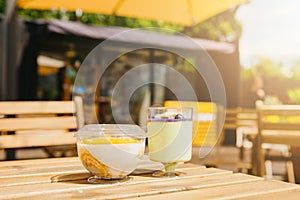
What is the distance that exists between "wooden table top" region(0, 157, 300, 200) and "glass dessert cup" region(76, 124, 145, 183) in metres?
0.03

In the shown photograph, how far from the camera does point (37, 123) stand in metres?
2.07

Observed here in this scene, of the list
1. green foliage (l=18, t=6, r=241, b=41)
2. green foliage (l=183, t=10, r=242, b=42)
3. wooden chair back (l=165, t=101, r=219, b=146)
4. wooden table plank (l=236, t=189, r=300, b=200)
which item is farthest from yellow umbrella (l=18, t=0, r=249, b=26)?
green foliage (l=183, t=10, r=242, b=42)

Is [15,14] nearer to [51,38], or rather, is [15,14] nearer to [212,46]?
[51,38]

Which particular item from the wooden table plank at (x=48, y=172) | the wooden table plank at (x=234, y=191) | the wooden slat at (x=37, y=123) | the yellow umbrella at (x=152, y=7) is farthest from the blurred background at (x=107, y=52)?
the wooden slat at (x=37, y=123)

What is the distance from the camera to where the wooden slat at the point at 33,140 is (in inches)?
72.2

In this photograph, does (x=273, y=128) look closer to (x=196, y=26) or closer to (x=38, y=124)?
(x=38, y=124)

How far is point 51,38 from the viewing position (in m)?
5.83

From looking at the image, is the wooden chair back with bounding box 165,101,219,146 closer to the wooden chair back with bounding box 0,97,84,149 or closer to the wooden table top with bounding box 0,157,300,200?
the wooden chair back with bounding box 0,97,84,149

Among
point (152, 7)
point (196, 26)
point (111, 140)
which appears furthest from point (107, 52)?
point (111, 140)

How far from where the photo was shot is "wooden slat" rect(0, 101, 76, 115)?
1966mm

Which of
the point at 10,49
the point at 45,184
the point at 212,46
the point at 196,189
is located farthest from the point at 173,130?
the point at 212,46

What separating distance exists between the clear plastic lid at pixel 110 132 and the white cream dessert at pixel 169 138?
0.05 m

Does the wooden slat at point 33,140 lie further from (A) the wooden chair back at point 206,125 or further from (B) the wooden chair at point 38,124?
(A) the wooden chair back at point 206,125

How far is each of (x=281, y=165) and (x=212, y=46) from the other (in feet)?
7.76
